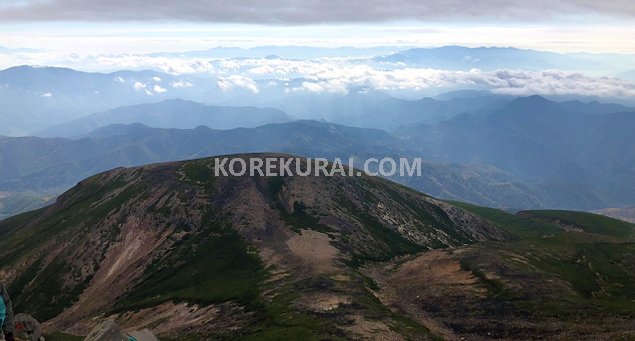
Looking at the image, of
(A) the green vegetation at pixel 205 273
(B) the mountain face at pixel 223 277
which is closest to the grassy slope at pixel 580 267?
(B) the mountain face at pixel 223 277

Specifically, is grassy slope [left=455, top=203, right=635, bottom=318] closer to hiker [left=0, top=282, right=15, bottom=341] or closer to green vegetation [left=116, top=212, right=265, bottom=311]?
green vegetation [left=116, top=212, right=265, bottom=311]

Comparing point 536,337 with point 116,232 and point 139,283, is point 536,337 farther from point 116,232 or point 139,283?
point 116,232

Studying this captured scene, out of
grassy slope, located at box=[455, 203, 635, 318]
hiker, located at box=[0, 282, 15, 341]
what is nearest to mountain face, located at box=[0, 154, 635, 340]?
grassy slope, located at box=[455, 203, 635, 318]

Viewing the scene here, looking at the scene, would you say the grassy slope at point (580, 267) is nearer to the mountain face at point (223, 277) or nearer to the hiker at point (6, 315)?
the mountain face at point (223, 277)

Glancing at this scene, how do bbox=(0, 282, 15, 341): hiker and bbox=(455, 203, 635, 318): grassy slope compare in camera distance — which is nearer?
bbox=(0, 282, 15, 341): hiker

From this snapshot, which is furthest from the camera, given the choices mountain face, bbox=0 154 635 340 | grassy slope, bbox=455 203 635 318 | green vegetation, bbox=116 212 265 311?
green vegetation, bbox=116 212 265 311

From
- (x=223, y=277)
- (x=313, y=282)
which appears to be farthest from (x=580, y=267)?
(x=223, y=277)

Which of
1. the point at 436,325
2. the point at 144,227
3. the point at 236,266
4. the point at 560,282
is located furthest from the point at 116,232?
the point at 560,282

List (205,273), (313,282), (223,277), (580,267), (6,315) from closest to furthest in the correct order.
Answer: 1. (6,315)
2. (313,282)
3. (580,267)
4. (223,277)
5. (205,273)

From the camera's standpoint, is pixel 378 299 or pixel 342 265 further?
pixel 342 265

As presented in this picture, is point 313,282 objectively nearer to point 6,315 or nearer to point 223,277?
point 223,277

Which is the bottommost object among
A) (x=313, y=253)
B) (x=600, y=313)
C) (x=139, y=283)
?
(x=139, y=283)
